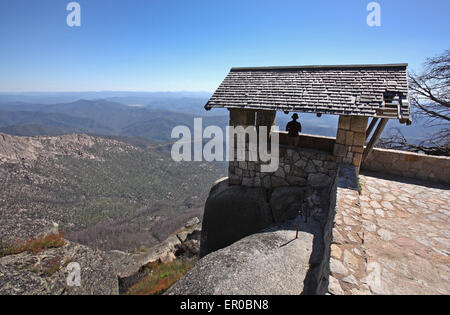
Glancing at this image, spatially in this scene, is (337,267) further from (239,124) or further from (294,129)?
(239,124)

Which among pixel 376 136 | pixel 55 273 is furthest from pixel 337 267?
pixel 55 273

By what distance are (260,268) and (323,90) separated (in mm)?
5502

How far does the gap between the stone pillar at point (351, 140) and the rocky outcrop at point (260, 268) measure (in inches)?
103

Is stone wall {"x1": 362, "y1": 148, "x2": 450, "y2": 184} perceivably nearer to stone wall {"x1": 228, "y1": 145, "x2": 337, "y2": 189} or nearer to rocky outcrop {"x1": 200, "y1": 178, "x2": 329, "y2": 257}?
stone wall {"x1": 228, "y1": 145, "x2": 337, "y2": 189}

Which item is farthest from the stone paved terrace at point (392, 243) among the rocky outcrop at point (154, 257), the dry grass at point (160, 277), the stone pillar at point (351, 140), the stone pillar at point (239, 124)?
the rocky outcrop at point (154, 257)

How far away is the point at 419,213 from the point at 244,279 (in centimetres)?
451

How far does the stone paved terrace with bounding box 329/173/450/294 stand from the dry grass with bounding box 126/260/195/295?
19.9 feet

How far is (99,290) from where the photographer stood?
8539mm

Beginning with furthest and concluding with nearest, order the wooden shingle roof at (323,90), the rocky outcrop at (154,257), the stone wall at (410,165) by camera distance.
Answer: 1. the rocky outcrop at (154,257)
2. the stone wall at (410,165)
3. the wooden shingle roof at (323,90)

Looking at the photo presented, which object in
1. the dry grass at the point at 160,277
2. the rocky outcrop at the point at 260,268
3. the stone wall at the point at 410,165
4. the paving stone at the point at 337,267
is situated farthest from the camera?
the dry grass at the point at 160,277

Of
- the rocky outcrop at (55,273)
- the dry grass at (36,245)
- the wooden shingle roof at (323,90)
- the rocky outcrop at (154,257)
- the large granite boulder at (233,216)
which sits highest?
the wooden shingle roof at (323,90)

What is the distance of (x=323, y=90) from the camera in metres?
6.82

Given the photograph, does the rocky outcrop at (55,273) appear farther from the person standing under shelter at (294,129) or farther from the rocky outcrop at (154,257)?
the person standing under shelter at (294,129)

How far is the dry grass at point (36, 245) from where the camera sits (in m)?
8.39
